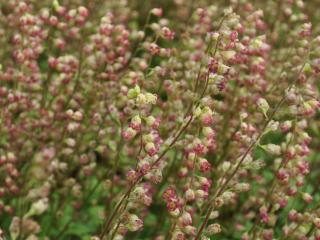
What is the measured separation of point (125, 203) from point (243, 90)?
5.29 ft

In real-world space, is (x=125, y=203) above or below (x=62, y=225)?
above

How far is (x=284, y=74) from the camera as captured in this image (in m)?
3.61

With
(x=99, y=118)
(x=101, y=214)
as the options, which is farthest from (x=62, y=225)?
(x=99, y=118)

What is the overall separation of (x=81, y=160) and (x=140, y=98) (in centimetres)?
141

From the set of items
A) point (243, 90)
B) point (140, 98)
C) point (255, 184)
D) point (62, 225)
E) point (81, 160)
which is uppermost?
point (140, 98)

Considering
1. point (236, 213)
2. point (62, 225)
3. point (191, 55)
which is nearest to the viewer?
point (191, 55)

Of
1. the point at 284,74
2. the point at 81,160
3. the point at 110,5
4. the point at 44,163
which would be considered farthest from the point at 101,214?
the point at 110,5

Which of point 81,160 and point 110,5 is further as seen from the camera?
point 110,5

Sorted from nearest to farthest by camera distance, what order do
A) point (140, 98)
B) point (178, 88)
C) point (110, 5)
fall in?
point (140, 98), point (178, 88), point (110, 5)

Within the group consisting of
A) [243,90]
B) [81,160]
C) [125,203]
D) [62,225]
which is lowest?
[62,225]

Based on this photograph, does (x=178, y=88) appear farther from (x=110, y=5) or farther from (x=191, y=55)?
(x=110, y=5)

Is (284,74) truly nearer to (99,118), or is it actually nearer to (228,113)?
(228,113)

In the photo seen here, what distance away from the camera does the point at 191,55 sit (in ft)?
12.5

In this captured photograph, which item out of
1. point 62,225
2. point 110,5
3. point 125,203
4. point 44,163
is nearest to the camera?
point 44,163
